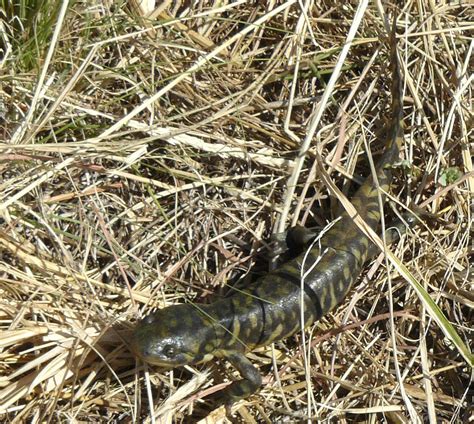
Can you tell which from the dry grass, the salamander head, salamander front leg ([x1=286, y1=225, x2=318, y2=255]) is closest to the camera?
the salamander head

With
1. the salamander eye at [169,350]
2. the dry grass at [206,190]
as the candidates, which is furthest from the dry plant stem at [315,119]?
the salamander eye at [169,350]

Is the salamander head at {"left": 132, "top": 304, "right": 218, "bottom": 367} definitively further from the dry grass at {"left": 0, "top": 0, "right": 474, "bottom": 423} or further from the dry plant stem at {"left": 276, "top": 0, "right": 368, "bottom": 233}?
the dry plant stem at {"left": 276, "top": 0, "right": 368, "bottom": 233}

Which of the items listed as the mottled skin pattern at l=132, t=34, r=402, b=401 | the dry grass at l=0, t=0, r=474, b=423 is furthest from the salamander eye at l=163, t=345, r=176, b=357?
the dry grass at l=0, t=0, r=474, b=423

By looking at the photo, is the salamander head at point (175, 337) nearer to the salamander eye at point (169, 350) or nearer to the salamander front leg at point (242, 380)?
the salamander eye at point (169, 350)

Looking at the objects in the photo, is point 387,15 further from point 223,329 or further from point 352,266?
point 223,329

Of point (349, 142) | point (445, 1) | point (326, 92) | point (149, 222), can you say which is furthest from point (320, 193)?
point (445, 1)

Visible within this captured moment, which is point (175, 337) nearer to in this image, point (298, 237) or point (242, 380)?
point (242, 380)

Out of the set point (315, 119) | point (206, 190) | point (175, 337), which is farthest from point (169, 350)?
point (315, 119)
